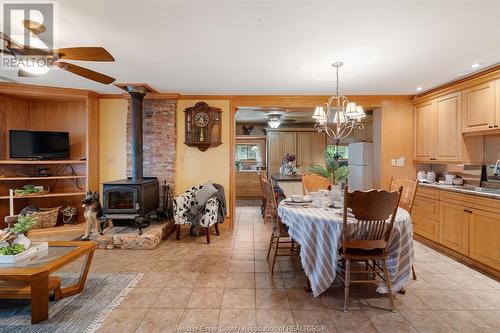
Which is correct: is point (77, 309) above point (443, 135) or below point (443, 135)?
below

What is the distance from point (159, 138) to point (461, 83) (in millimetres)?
4536

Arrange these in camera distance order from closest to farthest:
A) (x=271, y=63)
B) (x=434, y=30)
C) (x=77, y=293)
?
(x=434, y=30) → (x=77, y=293) → (x=271, y=63)

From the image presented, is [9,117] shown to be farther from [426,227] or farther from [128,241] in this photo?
[426,227]

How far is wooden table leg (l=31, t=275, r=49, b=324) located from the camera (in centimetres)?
192

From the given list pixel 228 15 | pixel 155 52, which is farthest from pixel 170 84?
pixel 228 15

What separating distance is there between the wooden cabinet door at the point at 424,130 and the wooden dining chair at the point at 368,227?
2.50 m

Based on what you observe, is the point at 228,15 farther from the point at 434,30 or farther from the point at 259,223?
the point at 259,223

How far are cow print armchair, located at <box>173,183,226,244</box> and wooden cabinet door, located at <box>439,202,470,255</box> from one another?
3.02 meters

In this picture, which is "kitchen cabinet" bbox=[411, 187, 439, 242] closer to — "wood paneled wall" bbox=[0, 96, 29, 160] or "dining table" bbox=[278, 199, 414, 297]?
"dining table" bbox=[278, 199, 414, 297]

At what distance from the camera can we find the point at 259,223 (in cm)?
497

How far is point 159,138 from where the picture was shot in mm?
4453

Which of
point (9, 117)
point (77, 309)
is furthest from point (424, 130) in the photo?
point (9, 117)

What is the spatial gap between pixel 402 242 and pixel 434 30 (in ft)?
6.06

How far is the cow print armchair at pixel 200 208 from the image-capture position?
378 centimetres
